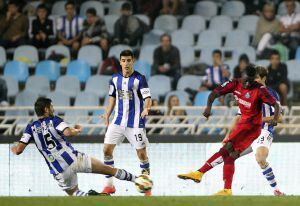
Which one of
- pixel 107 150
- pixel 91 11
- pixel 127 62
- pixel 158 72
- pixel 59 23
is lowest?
pixel 107 150

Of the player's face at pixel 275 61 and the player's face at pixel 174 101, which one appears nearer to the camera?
the player's face at pixel 174 101

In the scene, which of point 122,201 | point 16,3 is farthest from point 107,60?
point 122,201

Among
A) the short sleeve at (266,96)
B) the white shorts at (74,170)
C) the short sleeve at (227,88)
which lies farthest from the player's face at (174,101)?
the white shorts at (74,170)

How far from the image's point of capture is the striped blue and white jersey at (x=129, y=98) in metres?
18.0

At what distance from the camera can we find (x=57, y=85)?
77.9ft

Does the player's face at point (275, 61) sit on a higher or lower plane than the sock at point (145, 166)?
higher

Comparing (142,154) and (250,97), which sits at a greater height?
(250,97)

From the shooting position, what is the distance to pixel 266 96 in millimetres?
17344

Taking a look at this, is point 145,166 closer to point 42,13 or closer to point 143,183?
point 143,183

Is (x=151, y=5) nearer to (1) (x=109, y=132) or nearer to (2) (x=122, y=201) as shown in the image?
(1) (x=109, y=132)

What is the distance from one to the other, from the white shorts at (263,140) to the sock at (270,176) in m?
0.32

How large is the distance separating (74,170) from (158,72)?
7029 mm

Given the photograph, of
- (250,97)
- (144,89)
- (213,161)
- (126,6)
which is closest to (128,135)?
(144,89)

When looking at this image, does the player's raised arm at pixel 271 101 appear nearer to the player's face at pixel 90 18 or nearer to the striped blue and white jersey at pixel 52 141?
the striped blue and white jersey at pixel 52 141
